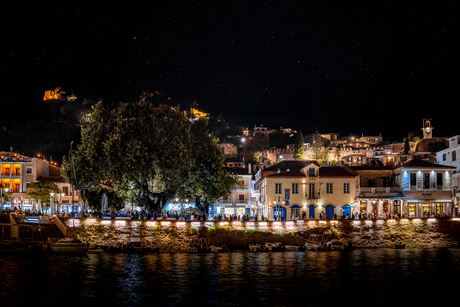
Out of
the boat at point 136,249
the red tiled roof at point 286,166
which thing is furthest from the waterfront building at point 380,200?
the boat at point 136,249

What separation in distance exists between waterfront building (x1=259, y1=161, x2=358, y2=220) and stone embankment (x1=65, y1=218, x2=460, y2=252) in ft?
17.2

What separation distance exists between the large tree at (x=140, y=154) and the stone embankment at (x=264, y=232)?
3.52 metres

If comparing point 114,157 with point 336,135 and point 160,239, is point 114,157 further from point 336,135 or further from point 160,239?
point 336,135

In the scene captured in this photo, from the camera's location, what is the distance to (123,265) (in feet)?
99.3

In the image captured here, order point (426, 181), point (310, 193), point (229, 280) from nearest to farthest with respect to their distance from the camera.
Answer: point (229, 280) < point (310, 193) < point (426, 181)

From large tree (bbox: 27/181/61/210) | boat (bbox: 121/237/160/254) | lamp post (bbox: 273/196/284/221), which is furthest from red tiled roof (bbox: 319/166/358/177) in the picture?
large tree (bbox: 27/181/61/210)

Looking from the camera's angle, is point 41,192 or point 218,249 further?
point 41,192

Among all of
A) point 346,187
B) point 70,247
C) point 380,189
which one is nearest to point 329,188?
point 346,187

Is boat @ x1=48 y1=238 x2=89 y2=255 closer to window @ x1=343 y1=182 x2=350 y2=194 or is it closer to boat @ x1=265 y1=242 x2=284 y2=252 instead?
boat @ x1=265 y1=242 x2=284 y2=252

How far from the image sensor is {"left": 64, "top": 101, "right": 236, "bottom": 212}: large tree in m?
38.6

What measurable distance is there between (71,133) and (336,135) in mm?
99492

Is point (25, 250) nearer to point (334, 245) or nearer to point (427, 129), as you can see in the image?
point (334, 245)

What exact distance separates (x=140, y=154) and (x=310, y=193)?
721 inches

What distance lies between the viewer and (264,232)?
40562 millimetres
